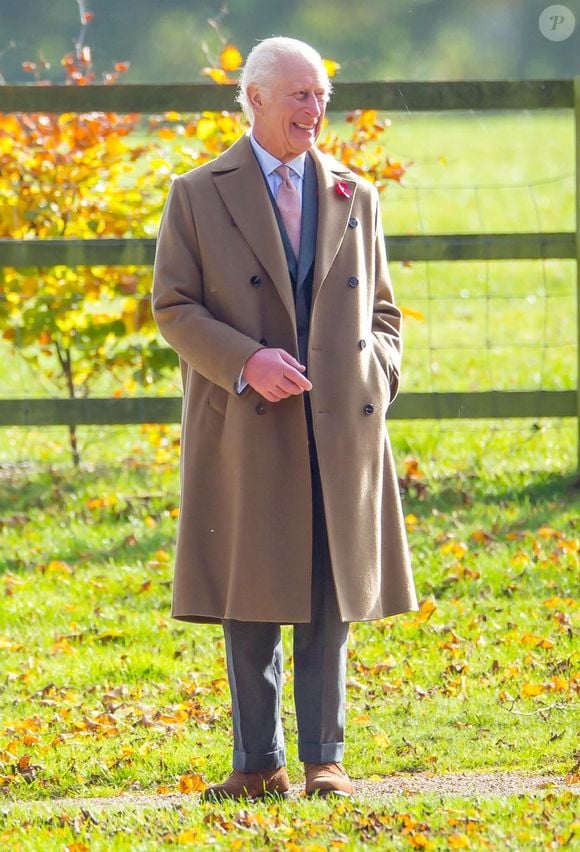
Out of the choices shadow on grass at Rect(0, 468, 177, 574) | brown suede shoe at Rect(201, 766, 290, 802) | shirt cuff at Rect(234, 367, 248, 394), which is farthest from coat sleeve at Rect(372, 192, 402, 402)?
shadow on grass at Rect(0, 468, 177, 574)

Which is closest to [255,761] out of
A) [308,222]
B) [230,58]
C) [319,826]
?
[319,826]

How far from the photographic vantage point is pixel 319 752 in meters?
3.91

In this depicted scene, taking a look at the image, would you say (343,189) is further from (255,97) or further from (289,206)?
(255,97)

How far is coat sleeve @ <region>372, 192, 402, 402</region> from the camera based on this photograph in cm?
401

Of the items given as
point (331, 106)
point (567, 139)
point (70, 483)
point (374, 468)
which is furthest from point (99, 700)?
→ point (567, 139)

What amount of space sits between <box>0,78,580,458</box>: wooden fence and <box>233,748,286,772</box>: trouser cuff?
313cm

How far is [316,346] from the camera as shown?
3809mm

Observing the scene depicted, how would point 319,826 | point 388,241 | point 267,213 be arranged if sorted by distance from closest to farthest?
point 319,826 → point 267,213 → point 388,241

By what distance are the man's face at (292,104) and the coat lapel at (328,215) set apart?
119 millimetres

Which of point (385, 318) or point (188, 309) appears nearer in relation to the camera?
point (188, 309)

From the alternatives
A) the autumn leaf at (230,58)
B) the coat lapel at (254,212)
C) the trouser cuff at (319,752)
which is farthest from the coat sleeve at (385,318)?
the autumn leaf at (230,58)

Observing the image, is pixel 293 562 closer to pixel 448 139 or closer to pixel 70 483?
pixel 70 483

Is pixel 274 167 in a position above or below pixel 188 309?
above

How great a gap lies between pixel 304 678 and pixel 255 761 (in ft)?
0.84
